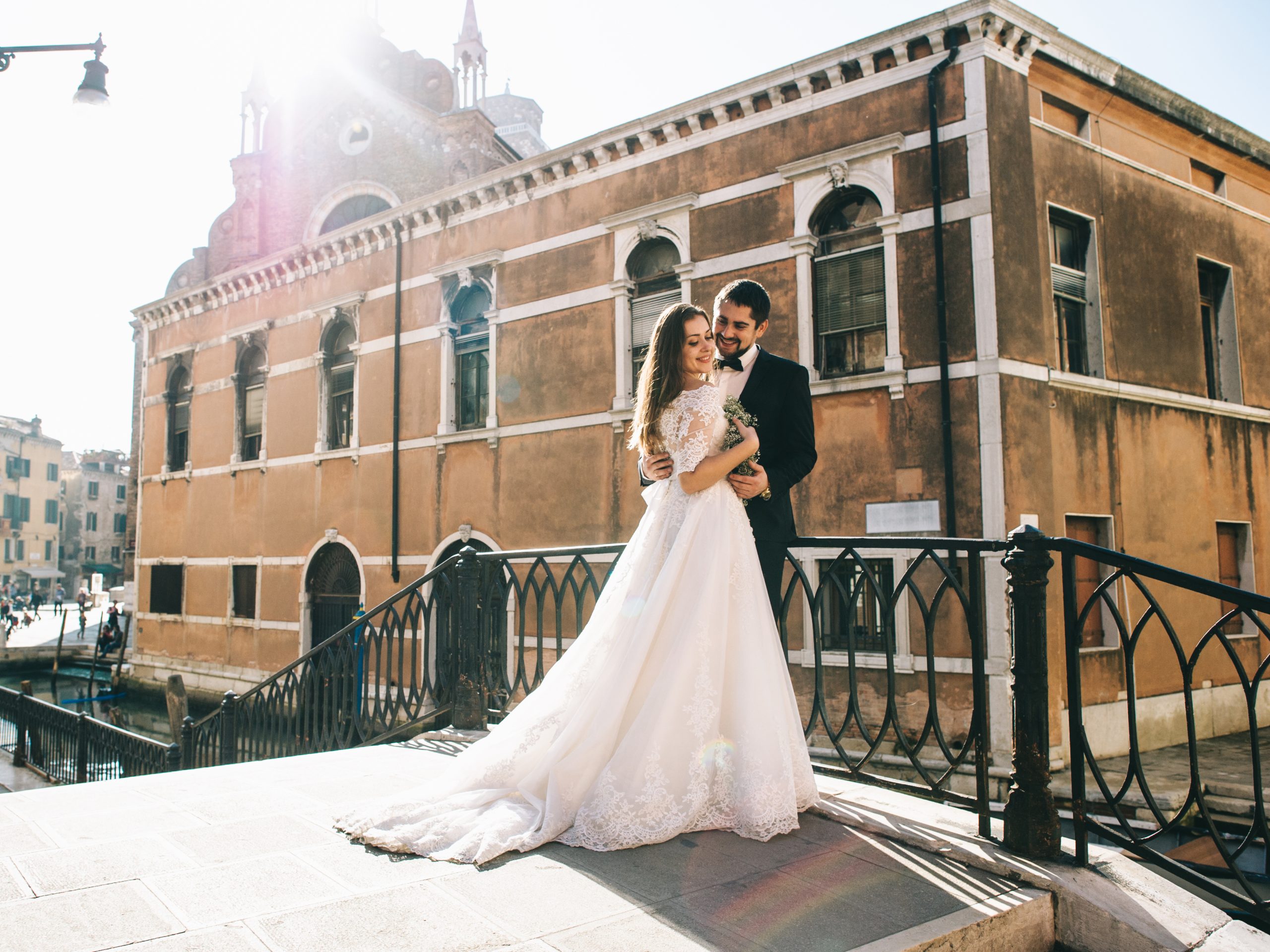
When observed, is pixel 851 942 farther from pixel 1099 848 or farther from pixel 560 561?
pixel 560 561

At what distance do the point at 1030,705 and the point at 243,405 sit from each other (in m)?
19.6

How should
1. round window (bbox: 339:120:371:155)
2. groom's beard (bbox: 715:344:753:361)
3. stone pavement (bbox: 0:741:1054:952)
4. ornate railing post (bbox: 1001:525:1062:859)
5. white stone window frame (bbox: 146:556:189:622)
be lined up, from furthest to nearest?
1. round window (bbox: 339:120:371:155)
2. white stone window frame (bbox: 146:556:189:622)
3. groom's beard (bbox: 715:344:753:361)
4. ornate railing post (bbox: 1001:525:1062:859)
5. stone pavement (bbox: 0:741:1054:952)

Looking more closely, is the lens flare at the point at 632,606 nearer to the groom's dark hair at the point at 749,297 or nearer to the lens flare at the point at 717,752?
the lens flare at the point at 717,752

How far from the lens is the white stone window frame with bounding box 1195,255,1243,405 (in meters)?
13.0

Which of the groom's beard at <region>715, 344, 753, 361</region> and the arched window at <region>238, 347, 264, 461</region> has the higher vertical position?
the arched window at <region>238, 347, 264, 461</region>

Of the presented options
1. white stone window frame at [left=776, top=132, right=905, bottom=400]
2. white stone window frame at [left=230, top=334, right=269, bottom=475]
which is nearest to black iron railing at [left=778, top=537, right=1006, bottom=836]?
white stone window frame at [left=776, top=132, right=905, bottom=400]

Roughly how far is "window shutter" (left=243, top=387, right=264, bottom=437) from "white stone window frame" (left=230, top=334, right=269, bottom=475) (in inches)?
1.1

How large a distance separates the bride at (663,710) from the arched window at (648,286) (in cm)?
912

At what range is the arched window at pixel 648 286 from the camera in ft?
41.4

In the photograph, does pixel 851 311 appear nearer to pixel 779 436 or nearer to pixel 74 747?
pixel 779 436

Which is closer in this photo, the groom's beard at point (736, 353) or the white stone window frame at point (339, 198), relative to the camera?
the groom's beard at point (736, 353)

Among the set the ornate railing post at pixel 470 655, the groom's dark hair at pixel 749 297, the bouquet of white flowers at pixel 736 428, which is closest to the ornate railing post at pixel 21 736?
the ornate railing post at pixel 470 655

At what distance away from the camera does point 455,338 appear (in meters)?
15.3

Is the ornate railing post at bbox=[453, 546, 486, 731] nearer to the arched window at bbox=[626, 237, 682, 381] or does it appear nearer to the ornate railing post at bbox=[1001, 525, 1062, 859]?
the ornate railing post at bbox=[1001, 525, 1062, 859]
